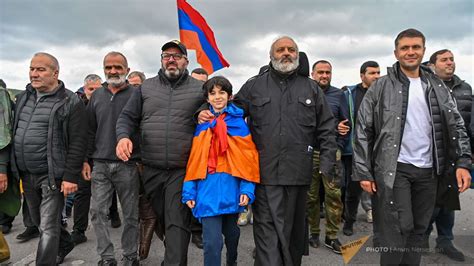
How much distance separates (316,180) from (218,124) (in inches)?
83.1

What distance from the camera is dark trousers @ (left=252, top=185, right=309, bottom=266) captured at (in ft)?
10.8

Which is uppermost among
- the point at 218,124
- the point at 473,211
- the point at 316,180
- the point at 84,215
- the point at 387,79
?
the point at 387,79

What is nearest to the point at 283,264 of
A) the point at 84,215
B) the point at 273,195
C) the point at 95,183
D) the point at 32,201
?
the point at 273,195

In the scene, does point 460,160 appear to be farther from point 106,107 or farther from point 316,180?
point 106,107

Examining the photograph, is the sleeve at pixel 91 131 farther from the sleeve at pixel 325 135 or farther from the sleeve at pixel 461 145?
the sleeve at pixel 461 145

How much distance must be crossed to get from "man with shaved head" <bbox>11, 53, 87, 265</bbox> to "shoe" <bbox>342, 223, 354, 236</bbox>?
150 inches

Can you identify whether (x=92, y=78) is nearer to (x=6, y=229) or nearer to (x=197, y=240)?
(x=6, y=229)

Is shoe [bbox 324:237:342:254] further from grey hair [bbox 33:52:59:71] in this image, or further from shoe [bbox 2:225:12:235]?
shoe [bbox 2:225:12:235]

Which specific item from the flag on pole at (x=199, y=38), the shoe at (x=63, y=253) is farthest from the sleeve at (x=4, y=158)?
the flag on pole at (x=199, y=38)

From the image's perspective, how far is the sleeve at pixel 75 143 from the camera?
11.6 ft

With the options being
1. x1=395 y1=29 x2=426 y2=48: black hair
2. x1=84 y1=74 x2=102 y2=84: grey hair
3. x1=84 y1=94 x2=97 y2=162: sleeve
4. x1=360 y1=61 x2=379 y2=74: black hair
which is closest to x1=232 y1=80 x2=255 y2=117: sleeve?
x1=395 y1=29 x2=426 y2=48: black hair

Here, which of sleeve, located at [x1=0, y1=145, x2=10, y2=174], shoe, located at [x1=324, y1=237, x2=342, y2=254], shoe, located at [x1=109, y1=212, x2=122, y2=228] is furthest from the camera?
shoe, located at [x1=109, y1=212, x2=122, y2=228]

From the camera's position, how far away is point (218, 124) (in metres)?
3.24

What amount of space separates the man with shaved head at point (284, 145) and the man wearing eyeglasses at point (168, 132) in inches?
11.8
